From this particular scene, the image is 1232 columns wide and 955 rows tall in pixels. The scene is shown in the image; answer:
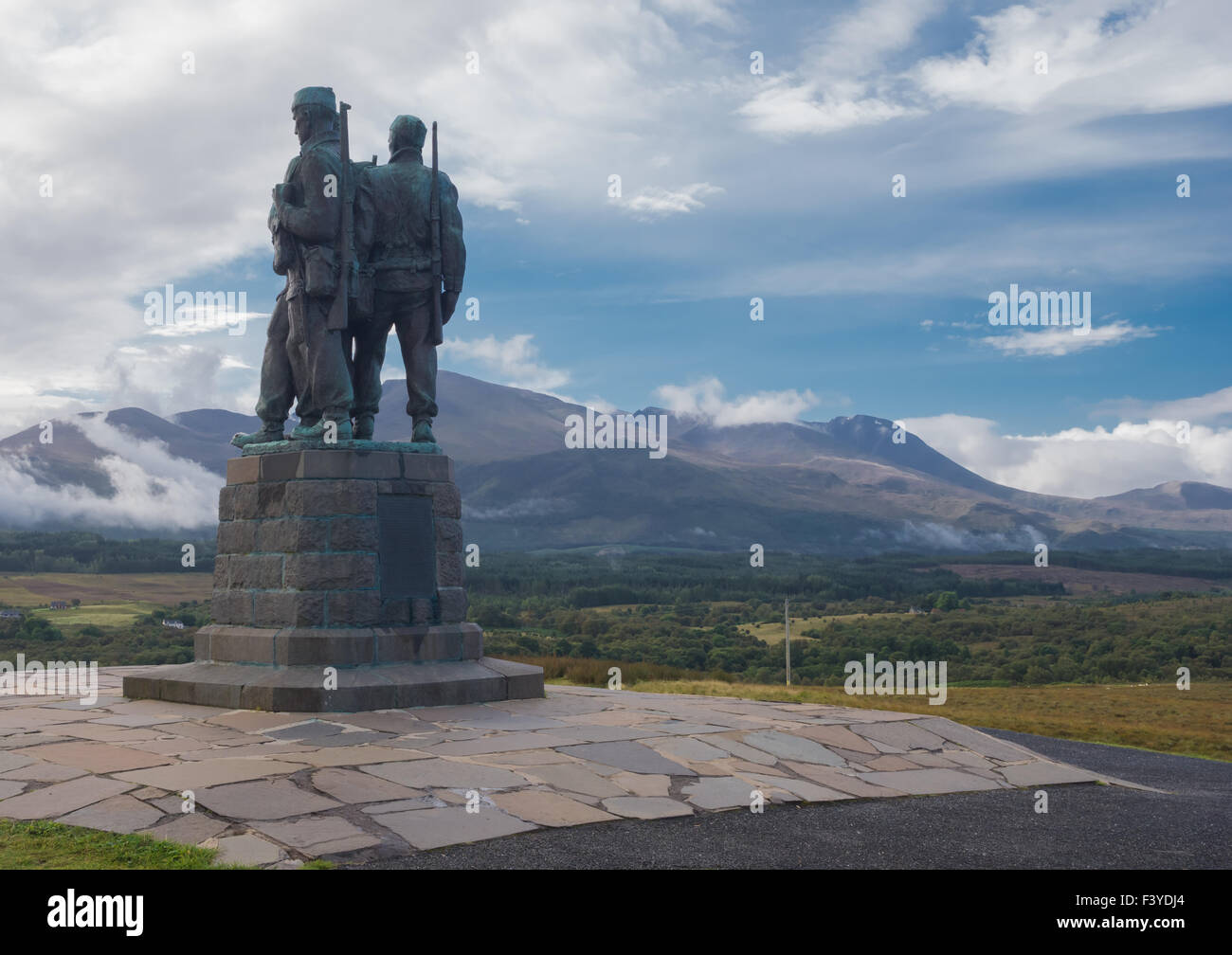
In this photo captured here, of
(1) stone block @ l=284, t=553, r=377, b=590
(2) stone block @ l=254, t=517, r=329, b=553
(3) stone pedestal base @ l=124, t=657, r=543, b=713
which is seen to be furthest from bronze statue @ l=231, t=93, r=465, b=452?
(3) stone pedestal base @ l=124, t=657, r=543, b=713

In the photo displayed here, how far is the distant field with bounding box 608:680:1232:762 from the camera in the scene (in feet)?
38.5

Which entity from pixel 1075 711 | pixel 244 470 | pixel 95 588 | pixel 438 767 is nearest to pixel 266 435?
pixel 244 470

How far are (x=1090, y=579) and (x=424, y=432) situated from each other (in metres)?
131

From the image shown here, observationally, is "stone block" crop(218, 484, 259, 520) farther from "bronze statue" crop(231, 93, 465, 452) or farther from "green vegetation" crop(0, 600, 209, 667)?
"green vegetation" crop(0, 600, 209, 667)

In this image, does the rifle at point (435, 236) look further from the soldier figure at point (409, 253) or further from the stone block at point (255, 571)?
the stone block at point (255, 571)

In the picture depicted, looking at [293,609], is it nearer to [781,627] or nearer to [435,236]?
[435,236]

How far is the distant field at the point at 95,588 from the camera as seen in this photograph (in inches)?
1807

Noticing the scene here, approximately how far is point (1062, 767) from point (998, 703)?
22.2 feet

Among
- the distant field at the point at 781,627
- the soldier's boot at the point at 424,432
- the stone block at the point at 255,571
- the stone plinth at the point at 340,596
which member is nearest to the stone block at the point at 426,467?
the stone plinth at the point at 340,596

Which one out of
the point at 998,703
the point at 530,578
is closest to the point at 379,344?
the point at 998,703

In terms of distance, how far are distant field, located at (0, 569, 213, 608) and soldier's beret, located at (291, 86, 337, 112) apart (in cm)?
3240

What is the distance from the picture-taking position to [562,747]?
8.30m

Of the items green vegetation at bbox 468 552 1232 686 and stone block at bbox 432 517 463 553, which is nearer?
stone block at bbox 432 517 463 553

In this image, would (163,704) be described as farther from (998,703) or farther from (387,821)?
(998,703)
